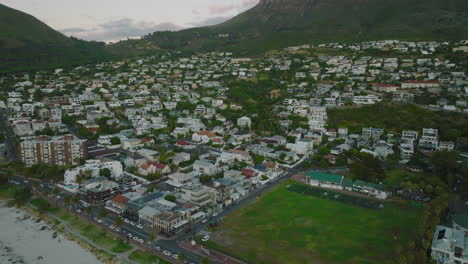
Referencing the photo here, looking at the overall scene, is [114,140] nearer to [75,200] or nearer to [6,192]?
[6,192]

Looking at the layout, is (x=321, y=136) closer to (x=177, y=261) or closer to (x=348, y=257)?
(x=348, y=257)

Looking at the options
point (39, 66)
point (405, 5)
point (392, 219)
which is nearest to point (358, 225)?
point (392, 219)

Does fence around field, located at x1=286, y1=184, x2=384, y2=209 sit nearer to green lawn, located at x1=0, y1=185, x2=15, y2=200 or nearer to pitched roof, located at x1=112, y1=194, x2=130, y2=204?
pitched roof, located at x1=112, y1=194, x2=130, y2=204

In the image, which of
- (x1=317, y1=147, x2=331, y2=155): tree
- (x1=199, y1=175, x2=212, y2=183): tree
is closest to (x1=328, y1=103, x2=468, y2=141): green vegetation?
(x1=317, y1=147, x2=331, y2=155): tree

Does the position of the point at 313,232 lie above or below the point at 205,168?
below

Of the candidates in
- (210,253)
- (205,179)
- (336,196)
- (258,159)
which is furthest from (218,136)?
(210,253)

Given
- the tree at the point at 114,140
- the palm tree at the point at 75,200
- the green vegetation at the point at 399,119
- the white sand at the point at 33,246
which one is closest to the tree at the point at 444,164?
the green vegetation at the point at 399,119
